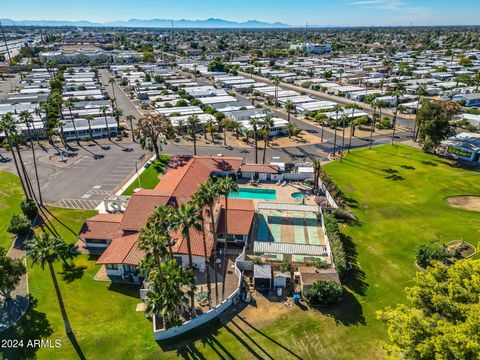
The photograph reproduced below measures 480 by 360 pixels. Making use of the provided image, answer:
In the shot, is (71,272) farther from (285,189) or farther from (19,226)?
(285,189)

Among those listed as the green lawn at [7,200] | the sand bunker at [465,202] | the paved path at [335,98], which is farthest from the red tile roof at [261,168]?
the paved path at [335,98]

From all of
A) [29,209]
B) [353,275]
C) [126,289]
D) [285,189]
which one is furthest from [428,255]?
[29,209]

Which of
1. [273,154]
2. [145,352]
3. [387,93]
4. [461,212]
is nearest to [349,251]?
[461,212]

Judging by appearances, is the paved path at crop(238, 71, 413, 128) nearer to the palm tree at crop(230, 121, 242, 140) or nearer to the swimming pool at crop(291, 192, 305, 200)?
the palm tree at crop(230, 121, 242, 140)

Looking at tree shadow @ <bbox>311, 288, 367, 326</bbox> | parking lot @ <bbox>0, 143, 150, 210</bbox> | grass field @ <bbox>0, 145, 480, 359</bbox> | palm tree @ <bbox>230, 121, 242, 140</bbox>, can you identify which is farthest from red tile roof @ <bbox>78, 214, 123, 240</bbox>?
palm tree @ <bbox>230, 121, 242, 140</bbox>

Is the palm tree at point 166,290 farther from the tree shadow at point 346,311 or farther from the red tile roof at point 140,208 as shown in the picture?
the red tile roof at point 140,208

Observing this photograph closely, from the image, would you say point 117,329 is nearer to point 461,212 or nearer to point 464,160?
point 461,212
